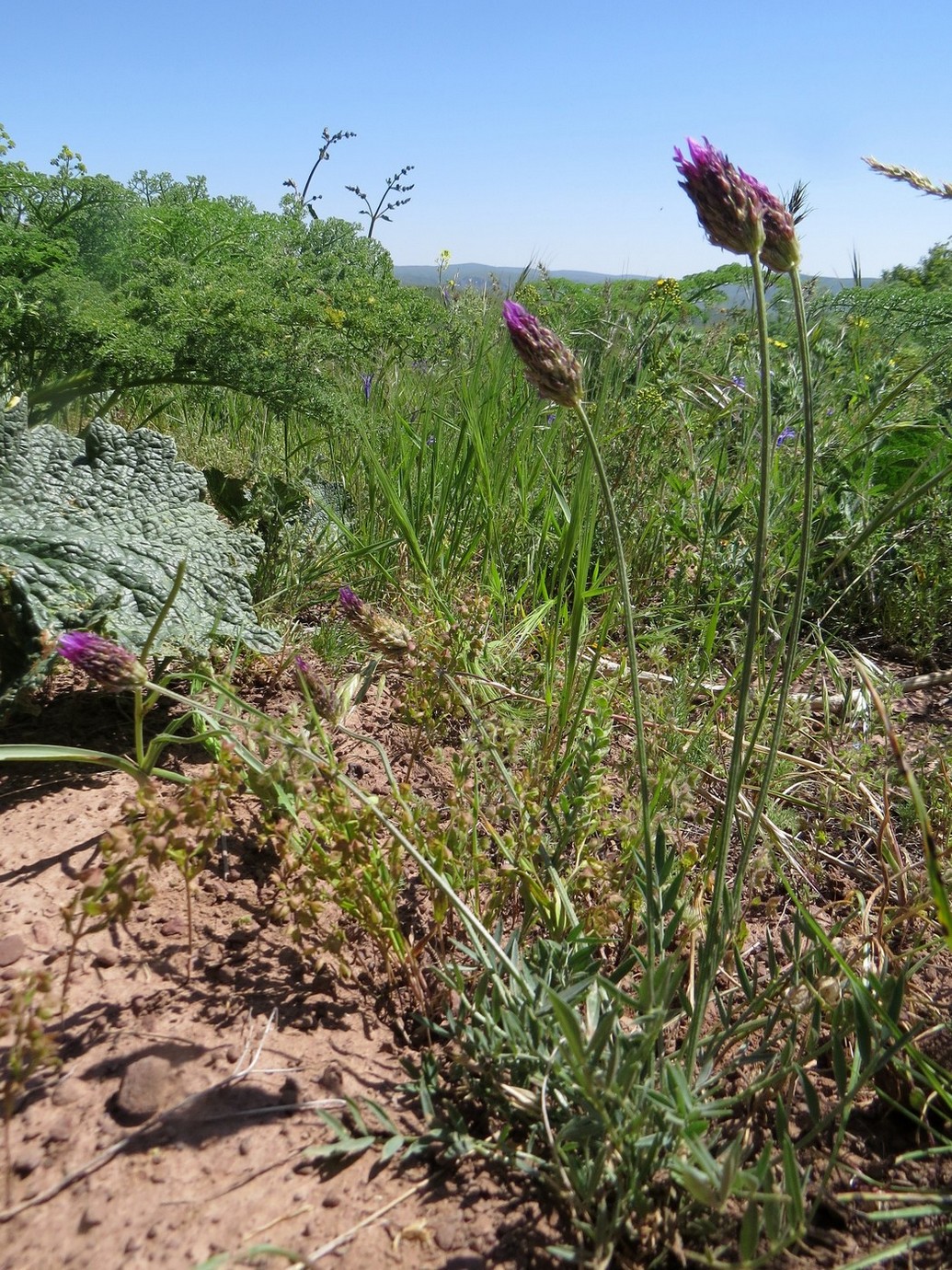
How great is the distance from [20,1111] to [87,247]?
7.48 feet

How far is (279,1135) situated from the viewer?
1113 mm

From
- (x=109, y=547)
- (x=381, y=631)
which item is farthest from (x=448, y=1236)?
(x=109, y=547)

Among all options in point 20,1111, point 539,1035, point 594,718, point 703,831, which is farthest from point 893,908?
point 20,1111

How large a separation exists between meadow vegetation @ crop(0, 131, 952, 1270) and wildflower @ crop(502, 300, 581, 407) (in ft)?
0.04

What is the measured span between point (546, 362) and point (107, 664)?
0.69m

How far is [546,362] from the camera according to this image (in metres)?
1.08

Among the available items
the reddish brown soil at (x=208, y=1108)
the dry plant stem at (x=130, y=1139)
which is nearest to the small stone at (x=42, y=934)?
the reddish brown soil at (x=208, y=1108)

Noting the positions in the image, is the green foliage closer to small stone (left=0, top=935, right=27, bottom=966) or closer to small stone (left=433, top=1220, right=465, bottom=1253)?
small stone (left=0, top=935, right=27, bottom=966)

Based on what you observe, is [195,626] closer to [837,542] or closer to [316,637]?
[316,637]

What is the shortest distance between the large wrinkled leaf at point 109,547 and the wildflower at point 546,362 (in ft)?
3.04

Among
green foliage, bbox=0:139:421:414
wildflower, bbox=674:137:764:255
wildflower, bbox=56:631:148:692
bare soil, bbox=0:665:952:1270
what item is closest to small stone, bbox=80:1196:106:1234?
bare soil, bbox=0:665:952:1270

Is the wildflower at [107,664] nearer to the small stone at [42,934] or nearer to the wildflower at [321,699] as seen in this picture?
the wildflower at [321,699]

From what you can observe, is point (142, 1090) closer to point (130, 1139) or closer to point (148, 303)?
point (130, 1139)

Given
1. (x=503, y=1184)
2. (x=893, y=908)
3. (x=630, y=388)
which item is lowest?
(x=503, y=1184)
